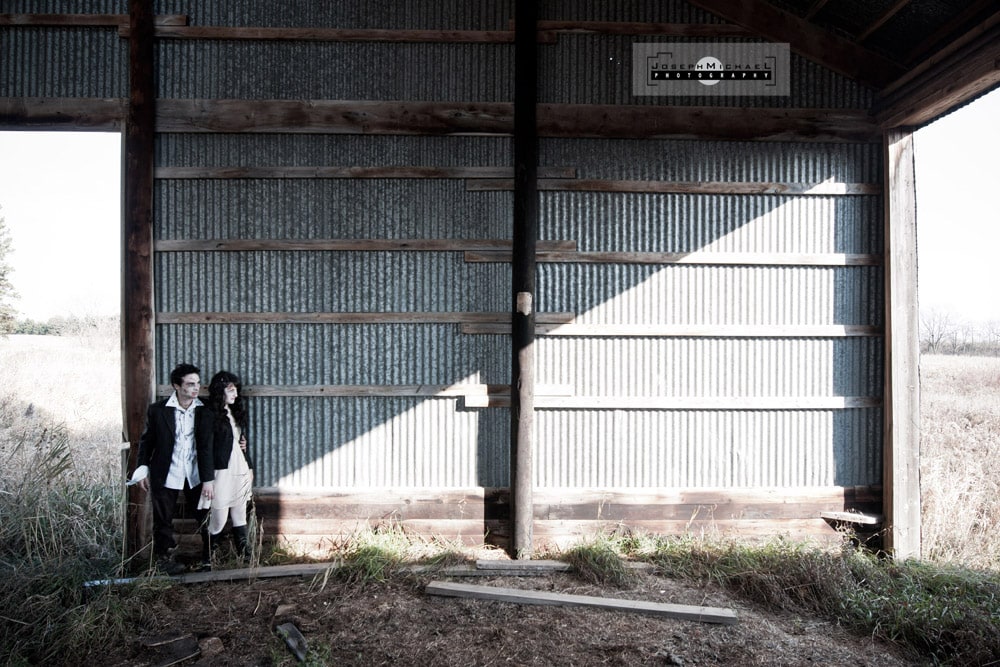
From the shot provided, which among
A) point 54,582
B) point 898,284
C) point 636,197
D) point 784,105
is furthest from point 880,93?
point 54,582

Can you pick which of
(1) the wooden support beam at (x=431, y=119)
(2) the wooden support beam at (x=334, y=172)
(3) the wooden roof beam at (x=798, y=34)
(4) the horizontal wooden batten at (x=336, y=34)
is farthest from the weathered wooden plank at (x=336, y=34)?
(3) the wooden roof beam at (x=798, y=34)

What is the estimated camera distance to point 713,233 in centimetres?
534

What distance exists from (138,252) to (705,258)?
17.1 ft

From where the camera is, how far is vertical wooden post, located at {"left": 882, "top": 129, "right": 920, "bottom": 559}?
17.1ft

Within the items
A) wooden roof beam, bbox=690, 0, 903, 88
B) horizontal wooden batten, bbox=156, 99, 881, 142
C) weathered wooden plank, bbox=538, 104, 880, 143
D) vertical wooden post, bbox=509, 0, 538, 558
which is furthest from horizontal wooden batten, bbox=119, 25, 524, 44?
wooden roof beam, bbox=690, 0, 903, 88

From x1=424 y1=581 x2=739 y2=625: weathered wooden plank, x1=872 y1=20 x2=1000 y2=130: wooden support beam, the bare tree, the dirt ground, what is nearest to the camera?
the dirt ground

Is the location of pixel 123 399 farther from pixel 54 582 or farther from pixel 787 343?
pixel 787 343

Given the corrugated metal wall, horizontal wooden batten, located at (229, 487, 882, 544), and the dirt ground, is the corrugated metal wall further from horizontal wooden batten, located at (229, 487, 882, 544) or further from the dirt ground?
the dirt ground

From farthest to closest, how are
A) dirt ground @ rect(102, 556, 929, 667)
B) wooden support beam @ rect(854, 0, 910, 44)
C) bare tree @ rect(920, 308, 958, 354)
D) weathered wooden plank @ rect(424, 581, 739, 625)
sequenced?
bare tree @ rect(920, 308, 958, 354)
wooden support beam @ rect(854, 0, 910, 44)
weathered wooden plank @ rect(424, 581, 739, 625)
dirt ground @ rect(102, 556, 929, 667)

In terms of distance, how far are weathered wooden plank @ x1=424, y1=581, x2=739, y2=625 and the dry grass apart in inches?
101

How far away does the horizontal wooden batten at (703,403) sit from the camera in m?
5.27

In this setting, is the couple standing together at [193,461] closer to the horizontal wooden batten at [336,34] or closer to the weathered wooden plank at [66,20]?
the horizontal wooden batten at [336,34]

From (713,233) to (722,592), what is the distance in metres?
3.16

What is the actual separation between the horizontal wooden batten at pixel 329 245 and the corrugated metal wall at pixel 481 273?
2.7 inches
